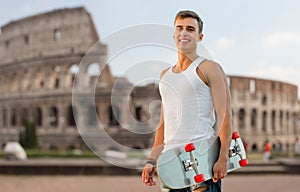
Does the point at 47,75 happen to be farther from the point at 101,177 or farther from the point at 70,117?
the point at 101,177

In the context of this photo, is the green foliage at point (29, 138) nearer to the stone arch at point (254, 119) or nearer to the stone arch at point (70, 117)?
the stone arch at point (70, 117)

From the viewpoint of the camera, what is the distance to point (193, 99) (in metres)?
2.07

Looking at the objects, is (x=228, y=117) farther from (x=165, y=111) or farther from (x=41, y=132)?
(x=41, y=132)

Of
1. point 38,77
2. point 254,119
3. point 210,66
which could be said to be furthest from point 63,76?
point 210,66

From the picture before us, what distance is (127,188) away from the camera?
29.4 feet

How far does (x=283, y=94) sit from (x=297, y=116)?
4.49m

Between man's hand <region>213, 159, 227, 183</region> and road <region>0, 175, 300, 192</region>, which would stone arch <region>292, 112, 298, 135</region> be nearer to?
road <region>0, 175, 300, 192</region>

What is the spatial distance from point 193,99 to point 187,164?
0.36 meters

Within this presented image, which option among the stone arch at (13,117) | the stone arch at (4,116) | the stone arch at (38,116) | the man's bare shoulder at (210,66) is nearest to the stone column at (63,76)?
the stone arch at (38,116)

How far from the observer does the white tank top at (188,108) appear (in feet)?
6.81

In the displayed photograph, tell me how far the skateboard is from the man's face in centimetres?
56

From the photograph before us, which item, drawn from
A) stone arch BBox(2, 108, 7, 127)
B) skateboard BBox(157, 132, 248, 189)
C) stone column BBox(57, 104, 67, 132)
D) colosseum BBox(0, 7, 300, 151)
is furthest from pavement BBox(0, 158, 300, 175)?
stone arch BBox(2, 108, 7, 127)

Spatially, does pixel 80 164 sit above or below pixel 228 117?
below

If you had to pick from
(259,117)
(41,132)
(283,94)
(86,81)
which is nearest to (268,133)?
(259,117)
